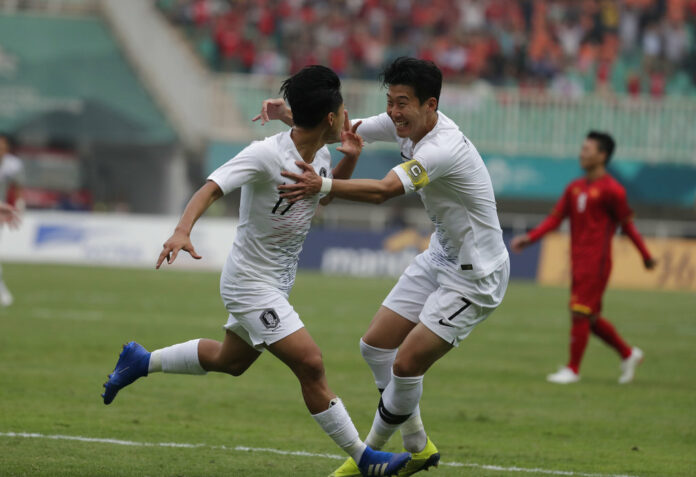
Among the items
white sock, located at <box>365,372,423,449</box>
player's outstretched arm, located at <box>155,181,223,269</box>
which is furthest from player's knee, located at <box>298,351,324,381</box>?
player's outstretched arm, located at <box>155,181,223,269</box>

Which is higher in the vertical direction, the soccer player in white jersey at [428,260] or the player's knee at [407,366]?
the soccer player in white jersey at [428,260]

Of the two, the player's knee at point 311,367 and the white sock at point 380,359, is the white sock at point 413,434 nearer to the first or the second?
the white sock at point 380,359

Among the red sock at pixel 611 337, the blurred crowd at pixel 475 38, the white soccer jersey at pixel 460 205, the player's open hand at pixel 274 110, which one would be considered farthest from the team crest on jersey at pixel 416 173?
the blurred crowd at pixel 475 38

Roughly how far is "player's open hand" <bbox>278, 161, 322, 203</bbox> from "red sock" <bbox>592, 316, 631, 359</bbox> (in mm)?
6440

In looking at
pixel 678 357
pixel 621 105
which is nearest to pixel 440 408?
pixel 678 357

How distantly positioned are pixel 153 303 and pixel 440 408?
917 cm

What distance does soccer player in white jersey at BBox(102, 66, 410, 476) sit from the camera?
6000 millimetres

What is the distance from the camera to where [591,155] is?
11297mm

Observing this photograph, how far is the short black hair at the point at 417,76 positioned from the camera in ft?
20.4

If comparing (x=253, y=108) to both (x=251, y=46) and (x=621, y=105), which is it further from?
(x=621, y=105)

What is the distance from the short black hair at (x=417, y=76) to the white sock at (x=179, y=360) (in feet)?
6.74

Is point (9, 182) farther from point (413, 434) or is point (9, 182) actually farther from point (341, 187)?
point (341, 187)

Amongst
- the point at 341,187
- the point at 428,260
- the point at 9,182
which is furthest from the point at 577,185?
the point at 9,182

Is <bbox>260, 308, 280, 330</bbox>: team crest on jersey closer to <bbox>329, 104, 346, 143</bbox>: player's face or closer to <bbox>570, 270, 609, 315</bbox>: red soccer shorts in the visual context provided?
<bbox>329, 104, 346, 143</bbox>: player's face
